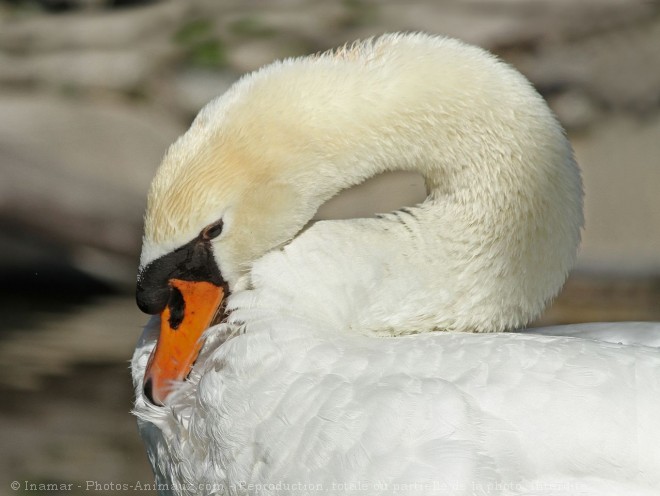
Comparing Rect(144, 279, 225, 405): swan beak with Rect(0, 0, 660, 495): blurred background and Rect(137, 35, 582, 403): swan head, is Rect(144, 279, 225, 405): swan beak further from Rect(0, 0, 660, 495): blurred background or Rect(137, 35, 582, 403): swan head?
Rect(0, 0, 660, 495): blurred background

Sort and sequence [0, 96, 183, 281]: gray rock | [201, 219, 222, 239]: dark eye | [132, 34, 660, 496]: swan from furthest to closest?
[0, 96, 183, 281]: gray rock < [201, 219, 222, 239]: dark eye < [132, 34, 660, 496]: swan

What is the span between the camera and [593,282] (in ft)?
19.5

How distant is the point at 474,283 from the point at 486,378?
38cm

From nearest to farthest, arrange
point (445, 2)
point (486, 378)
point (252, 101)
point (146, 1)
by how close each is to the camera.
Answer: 1. point (486, 378)
2. point (252, 101)
3. point (445, 2)
4. point (146, 1)

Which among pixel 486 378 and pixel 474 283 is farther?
pixel 474 283

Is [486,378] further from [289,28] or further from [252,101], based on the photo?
[289,28]

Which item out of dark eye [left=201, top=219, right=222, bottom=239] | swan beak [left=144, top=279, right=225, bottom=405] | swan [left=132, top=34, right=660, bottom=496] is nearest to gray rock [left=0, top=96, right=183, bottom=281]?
swan [left=132, top=34, right=660, bottom=496]

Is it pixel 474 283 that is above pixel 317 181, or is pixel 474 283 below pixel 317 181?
below

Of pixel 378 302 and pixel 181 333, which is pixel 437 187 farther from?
pixel 181 333

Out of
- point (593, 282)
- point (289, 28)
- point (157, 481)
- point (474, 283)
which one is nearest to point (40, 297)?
point (289, 28)

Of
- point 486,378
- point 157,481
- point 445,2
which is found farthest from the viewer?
point 445,2

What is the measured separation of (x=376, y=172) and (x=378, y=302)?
307mm

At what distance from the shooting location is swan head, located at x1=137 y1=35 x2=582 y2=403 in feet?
7.90

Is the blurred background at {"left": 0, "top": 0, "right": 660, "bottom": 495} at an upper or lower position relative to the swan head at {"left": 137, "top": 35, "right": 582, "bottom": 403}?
lower
